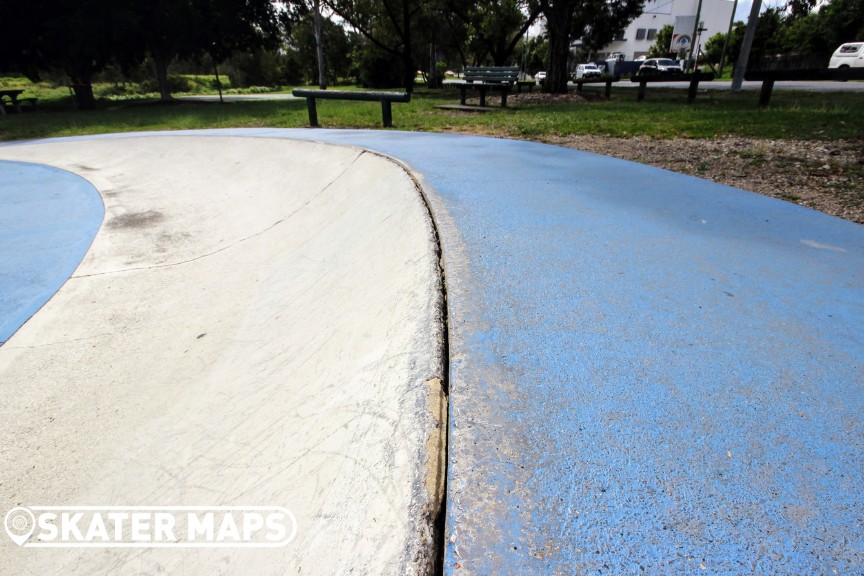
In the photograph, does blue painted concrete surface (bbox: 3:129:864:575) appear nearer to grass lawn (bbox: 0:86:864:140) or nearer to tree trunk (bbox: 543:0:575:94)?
grass lawn (bbox: 0:86:864:140)

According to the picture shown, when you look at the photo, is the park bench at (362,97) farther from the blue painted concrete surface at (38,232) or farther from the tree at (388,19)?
the tree at (388,19)

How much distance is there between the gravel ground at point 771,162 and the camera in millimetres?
4395

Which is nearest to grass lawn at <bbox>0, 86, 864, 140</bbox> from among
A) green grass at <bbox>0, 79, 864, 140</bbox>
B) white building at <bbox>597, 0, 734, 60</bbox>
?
green grass at <bbox>0, 79, 864, 140</bbox>

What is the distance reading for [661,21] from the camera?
74188mm

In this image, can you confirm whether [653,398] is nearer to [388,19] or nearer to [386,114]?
[386,114]

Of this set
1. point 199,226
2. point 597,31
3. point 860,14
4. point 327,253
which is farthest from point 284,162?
point 860,14

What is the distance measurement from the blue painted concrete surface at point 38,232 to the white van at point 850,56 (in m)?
33.1

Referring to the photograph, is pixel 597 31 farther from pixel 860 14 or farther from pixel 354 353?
pixel 354 353

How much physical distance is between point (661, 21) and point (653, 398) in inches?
3649

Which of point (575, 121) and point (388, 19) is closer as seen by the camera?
point (575, 121)

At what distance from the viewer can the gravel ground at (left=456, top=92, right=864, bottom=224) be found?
14.4 feet

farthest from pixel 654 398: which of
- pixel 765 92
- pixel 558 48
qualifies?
pixel 558 48

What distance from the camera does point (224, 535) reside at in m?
1.59

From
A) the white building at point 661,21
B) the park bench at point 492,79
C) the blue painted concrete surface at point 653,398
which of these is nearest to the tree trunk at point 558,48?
the park bench at point 492,79
